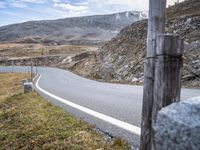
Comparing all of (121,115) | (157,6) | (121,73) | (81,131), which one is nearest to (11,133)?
(81,131)

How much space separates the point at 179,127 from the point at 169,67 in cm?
83

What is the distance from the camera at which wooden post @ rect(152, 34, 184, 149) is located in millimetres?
3307

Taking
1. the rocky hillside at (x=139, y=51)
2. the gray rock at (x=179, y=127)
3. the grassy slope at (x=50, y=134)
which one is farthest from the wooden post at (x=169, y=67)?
the rocky hillside at (x=139, y=51)

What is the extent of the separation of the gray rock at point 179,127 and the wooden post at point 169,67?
525 millimetres

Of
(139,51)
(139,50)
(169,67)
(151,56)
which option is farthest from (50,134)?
(139,50)

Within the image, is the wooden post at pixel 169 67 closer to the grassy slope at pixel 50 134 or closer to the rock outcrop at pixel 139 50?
the grassy slope at pixel 50 134

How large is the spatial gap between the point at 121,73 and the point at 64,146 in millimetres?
30784

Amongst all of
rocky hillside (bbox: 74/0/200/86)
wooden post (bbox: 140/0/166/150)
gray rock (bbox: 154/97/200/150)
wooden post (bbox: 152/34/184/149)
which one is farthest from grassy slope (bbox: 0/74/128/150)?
rocky hillside (bbox: 74/0/200/86)

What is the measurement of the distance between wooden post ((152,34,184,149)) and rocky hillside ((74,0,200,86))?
20.3 m

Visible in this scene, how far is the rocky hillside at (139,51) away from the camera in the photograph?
90.1 ft

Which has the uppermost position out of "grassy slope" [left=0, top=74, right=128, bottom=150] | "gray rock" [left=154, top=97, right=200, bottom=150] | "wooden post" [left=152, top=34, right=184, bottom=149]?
"wooden post" [left=152, top=34, right=184, bottom=149]

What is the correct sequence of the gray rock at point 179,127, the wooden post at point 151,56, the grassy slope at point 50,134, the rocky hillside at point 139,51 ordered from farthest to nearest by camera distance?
1. the rocky hillside at point 139,51
2. the grassy slope at point 50,134
3. the wooden post at point 151,56
4. the gray rock at point 179,127

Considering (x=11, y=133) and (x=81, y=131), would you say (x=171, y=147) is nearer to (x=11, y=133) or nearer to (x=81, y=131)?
(x=81, y=131)

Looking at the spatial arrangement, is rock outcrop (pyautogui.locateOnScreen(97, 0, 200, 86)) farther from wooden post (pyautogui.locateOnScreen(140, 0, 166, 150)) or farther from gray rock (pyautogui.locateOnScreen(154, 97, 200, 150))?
→ gray rock (pyautogui.locateOnScreen(154, 97, 200, 150))
